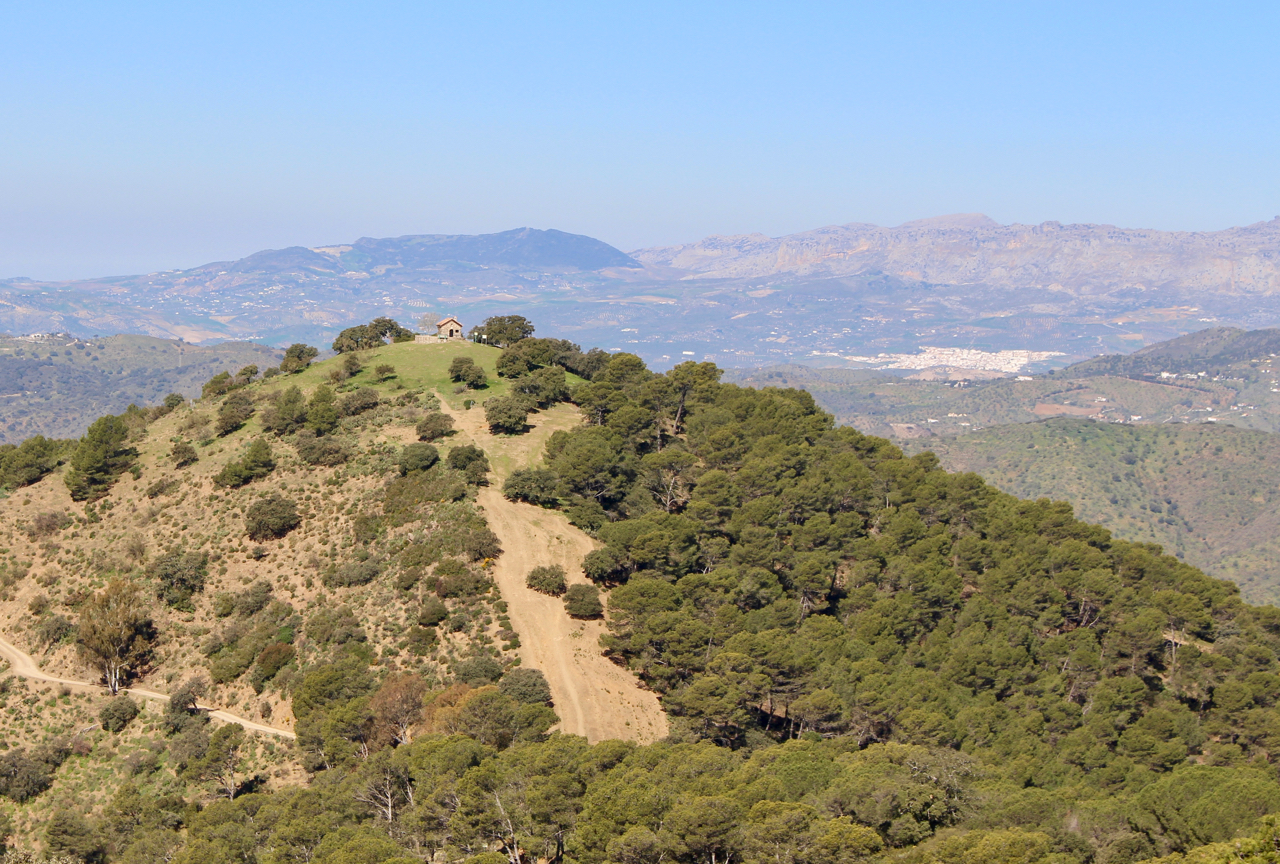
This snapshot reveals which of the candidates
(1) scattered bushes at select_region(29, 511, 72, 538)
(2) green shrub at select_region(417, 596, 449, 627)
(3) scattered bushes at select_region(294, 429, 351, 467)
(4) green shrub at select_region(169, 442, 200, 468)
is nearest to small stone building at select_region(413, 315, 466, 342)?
(3) scattered bushes at select_region(294, 429, 351, 467)

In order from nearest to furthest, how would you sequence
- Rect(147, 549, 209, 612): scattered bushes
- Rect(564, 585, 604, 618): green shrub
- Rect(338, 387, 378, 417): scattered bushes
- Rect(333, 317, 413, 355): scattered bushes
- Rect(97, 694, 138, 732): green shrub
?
Rect(97, 694, 138, 732): green shrub
Rect(564, 585, 604, 618): green shrub
Rect(147, 549, 209, 612): scattered bushes
Rect(338, 387, 378, 417): scattered bushes
Rect(333, 317, 413, 355): scattered bushes

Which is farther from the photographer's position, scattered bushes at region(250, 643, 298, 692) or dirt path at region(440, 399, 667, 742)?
scattered bushes at region(250, 643, 298, 692)

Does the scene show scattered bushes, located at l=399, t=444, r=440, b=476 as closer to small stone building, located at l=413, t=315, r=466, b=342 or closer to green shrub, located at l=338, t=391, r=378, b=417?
green shrub, located at l=338, t=391, r=378, b=417

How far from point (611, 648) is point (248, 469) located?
47.9 metres

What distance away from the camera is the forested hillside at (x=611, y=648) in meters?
44.4

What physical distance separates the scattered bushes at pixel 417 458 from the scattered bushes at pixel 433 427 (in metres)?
4.44

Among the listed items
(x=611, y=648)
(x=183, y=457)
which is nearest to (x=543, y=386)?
(x=183, y=457)

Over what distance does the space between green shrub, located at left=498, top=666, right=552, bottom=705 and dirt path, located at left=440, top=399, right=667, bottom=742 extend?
265 cm

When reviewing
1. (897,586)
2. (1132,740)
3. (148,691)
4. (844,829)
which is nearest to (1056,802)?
(844,829)

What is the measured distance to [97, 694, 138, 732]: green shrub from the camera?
6650cm

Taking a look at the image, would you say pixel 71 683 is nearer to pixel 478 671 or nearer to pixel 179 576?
pixel 179 576

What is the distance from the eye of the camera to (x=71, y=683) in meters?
71.2

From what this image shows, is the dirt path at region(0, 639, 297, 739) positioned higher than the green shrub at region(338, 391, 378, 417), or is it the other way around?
the green shrub at region(338, 391, 378, 417)

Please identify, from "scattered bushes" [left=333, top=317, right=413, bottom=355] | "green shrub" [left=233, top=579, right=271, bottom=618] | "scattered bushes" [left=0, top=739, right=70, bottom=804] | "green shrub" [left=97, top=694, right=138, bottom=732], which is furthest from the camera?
"scattered bushes" [left=333, top=317, right=413, bottom=355]
